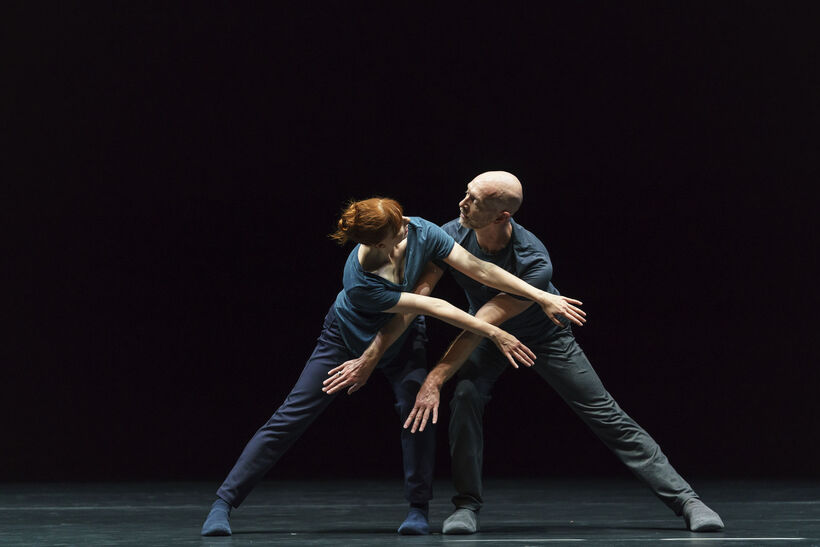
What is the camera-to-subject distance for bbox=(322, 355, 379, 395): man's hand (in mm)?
2717

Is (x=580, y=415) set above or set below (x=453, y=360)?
below

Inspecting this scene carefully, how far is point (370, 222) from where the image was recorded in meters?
2.53

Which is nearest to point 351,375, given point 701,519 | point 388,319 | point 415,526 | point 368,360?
point 368,360

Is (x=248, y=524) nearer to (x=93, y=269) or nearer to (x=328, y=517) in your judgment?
(x=328, y=517)

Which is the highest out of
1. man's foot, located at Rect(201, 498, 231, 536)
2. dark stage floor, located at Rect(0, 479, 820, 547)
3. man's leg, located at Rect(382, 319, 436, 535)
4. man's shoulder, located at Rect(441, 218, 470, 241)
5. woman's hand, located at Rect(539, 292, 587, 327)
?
man's shoulder, located at Rect(441, 218, 470, 241)

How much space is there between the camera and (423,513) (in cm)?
276

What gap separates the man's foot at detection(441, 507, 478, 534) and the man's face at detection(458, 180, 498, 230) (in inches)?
28.0

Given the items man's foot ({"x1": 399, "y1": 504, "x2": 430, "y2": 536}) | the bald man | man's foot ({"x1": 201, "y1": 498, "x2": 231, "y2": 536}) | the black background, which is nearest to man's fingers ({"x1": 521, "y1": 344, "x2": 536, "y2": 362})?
the bald man

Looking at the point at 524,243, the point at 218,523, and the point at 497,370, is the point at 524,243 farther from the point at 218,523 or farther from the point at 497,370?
the point at 218,523

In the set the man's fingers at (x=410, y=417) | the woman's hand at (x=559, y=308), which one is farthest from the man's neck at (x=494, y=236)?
the man's fingers at (x=410, y=417)

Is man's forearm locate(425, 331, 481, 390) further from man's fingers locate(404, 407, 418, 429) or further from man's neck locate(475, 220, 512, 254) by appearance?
man's neck locate(475, 220, 512, 254)

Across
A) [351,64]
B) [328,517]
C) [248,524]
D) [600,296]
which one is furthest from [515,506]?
[351,64]

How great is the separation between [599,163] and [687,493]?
2.66 meters

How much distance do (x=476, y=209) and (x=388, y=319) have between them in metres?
0.35
